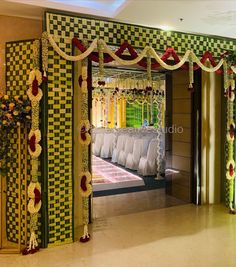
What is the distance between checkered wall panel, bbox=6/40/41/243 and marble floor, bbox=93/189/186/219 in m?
1.24

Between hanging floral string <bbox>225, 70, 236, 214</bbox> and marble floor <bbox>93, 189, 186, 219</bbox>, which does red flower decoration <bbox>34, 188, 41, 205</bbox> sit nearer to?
marble floor <bbox>93, 189, 186, 219</bbox>

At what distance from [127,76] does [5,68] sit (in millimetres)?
5580

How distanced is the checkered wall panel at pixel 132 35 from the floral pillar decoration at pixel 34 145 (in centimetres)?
38

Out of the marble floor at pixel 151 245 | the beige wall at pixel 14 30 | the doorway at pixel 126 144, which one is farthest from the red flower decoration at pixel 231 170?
the beige wall at pixel 14 30

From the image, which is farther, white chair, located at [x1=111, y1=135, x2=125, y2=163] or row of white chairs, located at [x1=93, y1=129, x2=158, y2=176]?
white chair, located at [x1=111, y1=135, x2=125, y2=163]

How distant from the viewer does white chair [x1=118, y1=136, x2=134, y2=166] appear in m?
7.30

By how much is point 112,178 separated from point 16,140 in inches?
128

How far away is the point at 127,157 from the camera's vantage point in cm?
726

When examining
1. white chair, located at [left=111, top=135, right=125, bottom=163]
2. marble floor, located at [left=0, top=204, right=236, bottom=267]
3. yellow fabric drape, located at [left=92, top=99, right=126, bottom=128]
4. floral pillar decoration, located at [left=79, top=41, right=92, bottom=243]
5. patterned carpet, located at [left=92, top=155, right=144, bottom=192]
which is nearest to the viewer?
marble floor, located at [left=0, top=204, right=236, bottom=267]

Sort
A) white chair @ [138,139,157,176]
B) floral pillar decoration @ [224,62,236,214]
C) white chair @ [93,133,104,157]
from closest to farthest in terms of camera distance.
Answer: floral pillar decoration @ [224,62,236,214] < white chair @ [138,139,157,176] < white chair @ [93,133,104,157]

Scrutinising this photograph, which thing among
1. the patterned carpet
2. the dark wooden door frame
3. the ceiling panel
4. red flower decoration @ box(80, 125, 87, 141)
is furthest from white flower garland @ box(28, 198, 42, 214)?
the dark wooden door frame

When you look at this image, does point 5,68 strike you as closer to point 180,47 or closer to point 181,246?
point 180,47

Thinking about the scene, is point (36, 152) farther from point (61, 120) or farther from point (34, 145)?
point (61, 120)

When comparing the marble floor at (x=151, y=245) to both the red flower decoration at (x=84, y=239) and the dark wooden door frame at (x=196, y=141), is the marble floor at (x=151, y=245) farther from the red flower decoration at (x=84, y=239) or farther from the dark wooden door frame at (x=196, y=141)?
the dark wooden door frame at (x=196, y=141)
